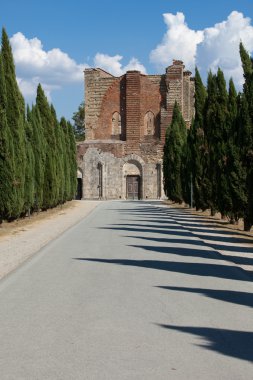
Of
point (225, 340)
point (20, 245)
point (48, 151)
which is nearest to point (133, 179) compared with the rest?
point (48, 151)

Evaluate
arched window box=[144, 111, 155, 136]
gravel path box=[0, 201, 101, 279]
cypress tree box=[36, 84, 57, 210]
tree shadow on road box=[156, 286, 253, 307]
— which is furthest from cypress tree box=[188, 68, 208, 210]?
arched window box=[144, 111, 155, 136]

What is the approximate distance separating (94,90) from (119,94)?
291 centimetres

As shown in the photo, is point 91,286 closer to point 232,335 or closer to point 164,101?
point 232,335

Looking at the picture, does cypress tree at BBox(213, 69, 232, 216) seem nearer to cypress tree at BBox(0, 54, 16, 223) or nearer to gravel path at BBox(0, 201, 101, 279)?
gravel path at BBox(0, 201, 101, 279)

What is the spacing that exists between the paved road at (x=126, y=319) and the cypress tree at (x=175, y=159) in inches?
1326

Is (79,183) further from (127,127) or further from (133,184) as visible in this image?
(127,127)

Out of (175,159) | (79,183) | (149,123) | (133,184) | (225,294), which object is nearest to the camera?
(225,294)

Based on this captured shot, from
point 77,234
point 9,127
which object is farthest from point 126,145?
point 77,234

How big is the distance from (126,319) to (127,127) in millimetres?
58276

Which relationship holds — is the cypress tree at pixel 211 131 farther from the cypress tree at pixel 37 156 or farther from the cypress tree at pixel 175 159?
the cypress tree at pixel 175 159

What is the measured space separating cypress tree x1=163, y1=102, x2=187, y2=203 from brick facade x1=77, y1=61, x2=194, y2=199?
11.4 meters

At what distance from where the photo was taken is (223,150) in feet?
84.9

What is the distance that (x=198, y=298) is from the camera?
813cm

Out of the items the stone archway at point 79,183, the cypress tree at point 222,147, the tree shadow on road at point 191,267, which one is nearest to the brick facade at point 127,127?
the stone archway at point 79,183
